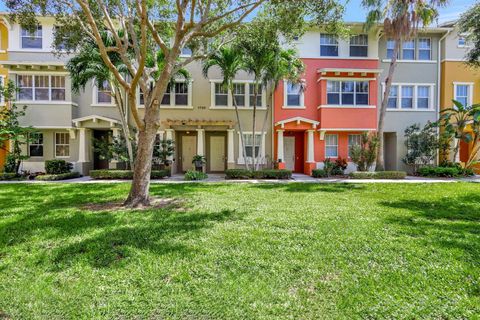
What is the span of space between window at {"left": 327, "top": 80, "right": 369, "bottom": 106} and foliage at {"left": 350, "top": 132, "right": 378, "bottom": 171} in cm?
255

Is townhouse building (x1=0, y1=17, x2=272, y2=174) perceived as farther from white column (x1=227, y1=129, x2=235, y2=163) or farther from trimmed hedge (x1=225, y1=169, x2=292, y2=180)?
trimmed hedge (x1=225, y1=169, x2=292, y2=180)

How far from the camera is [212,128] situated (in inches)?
671

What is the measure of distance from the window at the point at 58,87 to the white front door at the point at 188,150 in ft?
25.1

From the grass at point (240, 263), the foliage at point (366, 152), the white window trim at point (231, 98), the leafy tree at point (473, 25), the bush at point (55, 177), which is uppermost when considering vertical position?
the leafy tree at point (473, 25)

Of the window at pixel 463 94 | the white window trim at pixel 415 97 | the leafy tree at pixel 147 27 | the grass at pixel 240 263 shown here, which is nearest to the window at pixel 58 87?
the leafy tree at pixel 147 27

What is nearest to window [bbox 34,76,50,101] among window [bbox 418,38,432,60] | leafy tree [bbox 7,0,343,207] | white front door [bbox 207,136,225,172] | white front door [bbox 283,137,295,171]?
leafy tree [bbox 7,0,343,207]

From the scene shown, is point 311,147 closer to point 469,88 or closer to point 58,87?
point 469,88

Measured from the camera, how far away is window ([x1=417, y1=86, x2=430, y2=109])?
18000mm

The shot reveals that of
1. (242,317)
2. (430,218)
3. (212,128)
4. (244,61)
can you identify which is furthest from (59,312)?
(212,128)

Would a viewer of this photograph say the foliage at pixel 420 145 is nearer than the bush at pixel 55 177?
No

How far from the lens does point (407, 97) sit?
17984 mm

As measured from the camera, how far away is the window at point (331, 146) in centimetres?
1792

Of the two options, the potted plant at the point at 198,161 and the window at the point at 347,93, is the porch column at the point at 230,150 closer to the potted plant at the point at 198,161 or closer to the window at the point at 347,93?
the potted plant at the point at 198,161

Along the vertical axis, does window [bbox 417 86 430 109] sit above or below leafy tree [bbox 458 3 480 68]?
below
